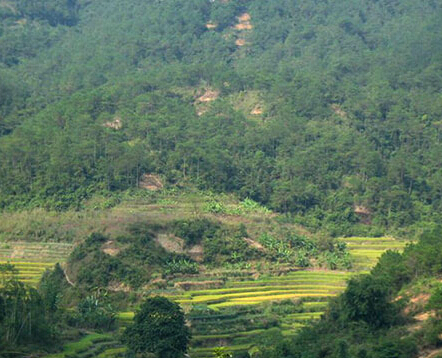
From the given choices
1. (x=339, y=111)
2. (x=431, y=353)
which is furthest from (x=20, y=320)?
(x=339, y=111)

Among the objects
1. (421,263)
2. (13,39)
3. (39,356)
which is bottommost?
(13,39)

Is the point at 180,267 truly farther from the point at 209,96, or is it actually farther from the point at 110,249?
the point at 209,96

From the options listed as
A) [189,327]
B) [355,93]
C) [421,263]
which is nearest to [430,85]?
[355,93]

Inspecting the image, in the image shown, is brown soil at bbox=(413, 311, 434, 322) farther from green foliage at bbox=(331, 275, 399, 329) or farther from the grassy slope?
the grassy slope

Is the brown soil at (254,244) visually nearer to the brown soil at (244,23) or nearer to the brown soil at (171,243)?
the brown soil at (171,243)

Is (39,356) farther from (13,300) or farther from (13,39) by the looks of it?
(13,39)

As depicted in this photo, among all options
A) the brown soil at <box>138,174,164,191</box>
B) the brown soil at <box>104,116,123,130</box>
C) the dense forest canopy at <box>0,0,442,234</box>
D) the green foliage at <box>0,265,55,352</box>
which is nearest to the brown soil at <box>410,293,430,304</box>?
the green foliage at <box>0,265,55,352</box>

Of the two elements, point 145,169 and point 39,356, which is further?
point 145,169
